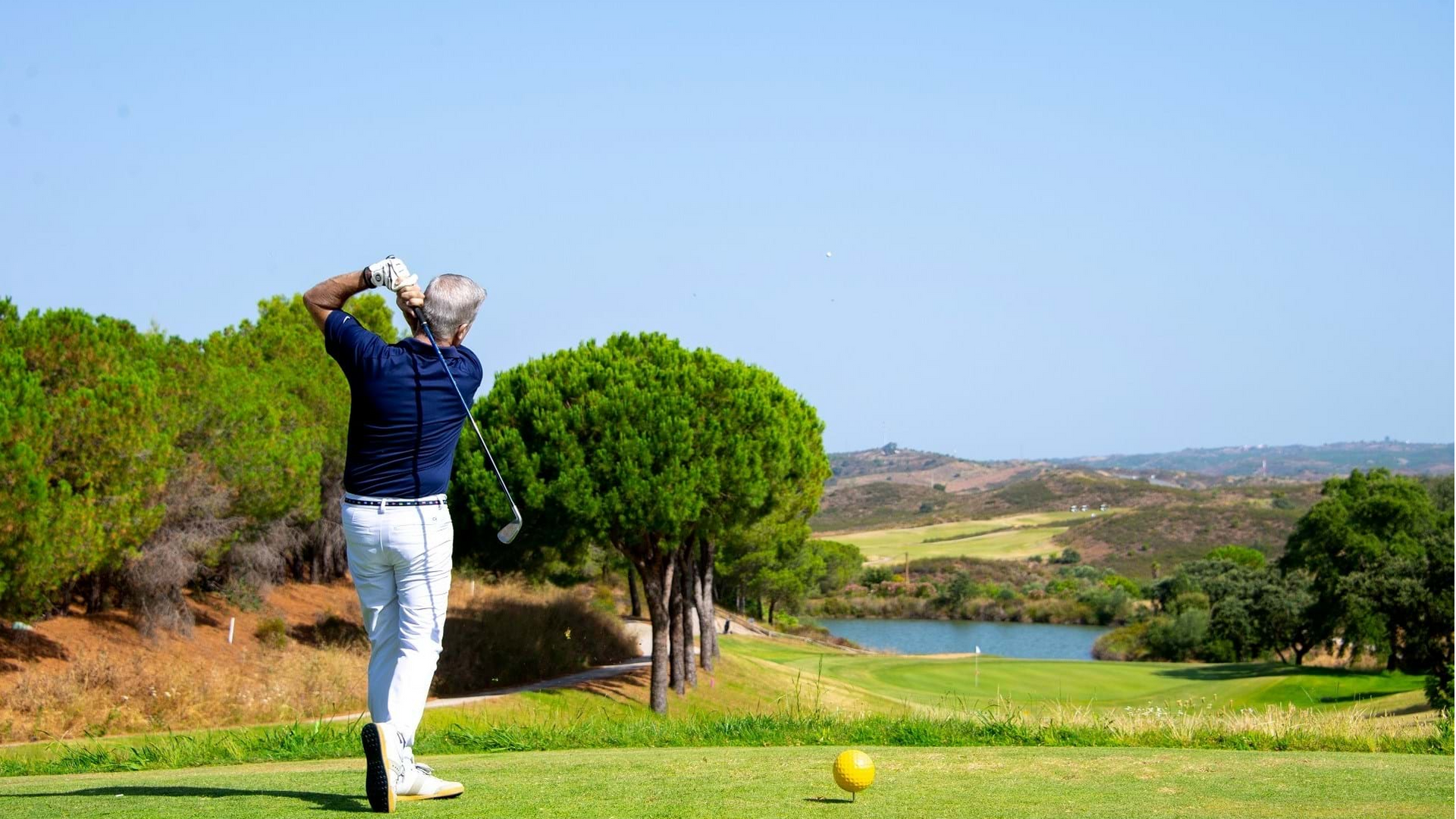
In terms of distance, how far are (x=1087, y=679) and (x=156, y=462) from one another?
34709 millimetres

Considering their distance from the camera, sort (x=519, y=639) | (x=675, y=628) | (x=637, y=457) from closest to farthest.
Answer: (x=637, y=457) < (x=675, y=628) < (x=519, y=639)

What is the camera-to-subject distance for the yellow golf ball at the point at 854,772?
5148 millimetres

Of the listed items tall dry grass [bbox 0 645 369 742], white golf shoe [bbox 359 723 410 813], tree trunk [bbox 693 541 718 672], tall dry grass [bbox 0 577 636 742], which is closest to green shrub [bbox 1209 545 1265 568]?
tree trunk [bbox 693 541 718 672]

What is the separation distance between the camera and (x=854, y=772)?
16.9 ft

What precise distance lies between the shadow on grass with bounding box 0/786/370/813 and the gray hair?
2.00 m

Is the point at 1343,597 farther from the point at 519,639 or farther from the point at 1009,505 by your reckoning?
the point at 1009,505

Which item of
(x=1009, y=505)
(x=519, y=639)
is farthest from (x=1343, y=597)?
(x=1009, y=505)

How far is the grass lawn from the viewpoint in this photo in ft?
16.4

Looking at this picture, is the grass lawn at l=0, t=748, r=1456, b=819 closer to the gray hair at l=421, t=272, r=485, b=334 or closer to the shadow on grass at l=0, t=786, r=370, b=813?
the shadow on grass at l=0, t=786, r=370, b=813

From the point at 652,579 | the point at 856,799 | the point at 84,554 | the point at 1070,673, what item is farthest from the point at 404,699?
the point at 1070,673

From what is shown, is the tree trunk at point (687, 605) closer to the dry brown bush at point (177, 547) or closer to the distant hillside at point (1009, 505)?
the dry brown bush at point (177, 547)

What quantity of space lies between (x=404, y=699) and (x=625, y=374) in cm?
2463

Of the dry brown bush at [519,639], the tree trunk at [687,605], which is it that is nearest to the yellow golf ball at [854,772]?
the dry brown bush at [519,639]

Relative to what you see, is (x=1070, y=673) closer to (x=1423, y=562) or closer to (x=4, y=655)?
(x=1423, y=562)
